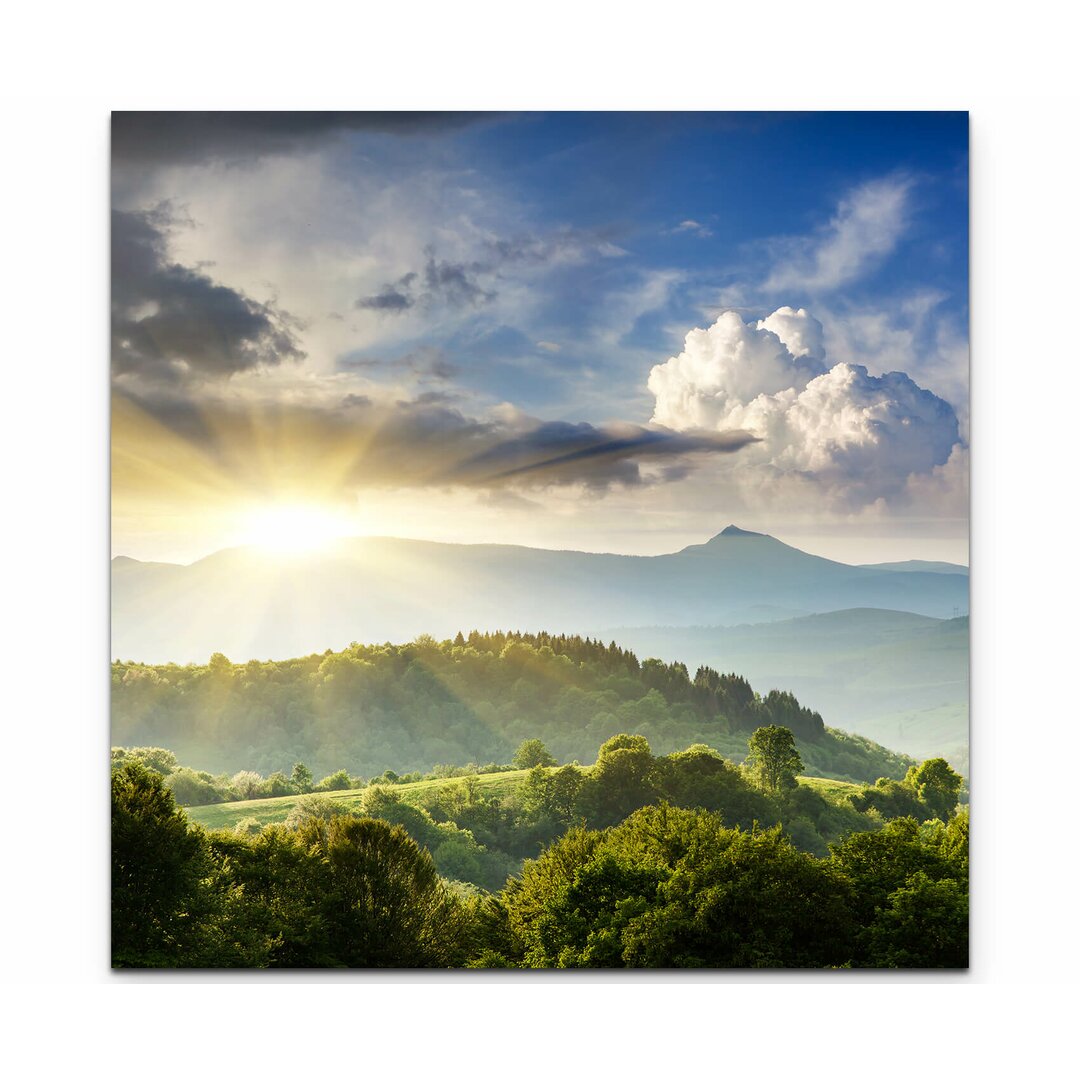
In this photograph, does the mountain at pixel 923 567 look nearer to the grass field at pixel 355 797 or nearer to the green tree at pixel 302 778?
the grass field at pixel 355 797

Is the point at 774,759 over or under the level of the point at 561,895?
over

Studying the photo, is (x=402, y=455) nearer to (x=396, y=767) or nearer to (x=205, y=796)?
(x=396, y=767)

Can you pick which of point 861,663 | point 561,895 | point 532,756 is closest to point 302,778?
point 532,756

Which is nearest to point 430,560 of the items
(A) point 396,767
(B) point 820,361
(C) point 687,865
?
(A) point 396,767

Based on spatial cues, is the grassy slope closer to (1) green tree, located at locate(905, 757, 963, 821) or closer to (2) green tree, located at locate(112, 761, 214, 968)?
(2) green tree, located at locate(112, 761, 214, 968)
